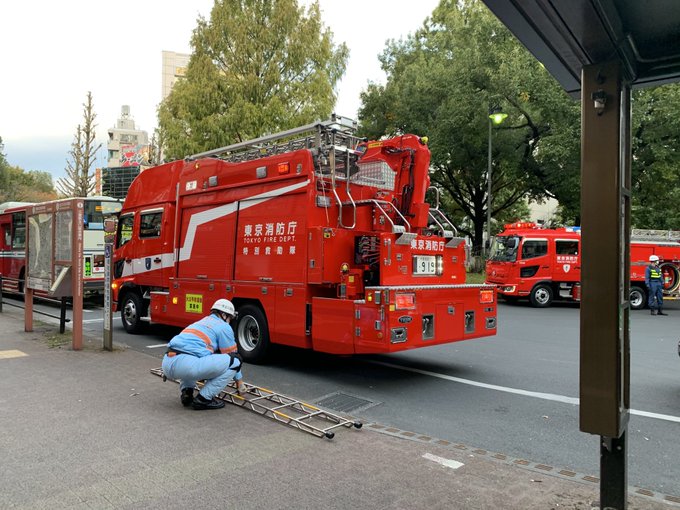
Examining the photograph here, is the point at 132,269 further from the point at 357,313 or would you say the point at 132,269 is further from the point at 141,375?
the point at 357,313

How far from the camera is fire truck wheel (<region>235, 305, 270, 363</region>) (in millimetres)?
8078

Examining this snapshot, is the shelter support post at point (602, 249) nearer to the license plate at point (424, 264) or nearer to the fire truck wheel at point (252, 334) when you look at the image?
the license plate at point (424, 264)

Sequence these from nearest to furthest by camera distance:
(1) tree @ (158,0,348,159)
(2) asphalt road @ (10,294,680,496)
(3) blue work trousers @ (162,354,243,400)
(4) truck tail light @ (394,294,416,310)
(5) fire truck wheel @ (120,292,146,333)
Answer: (2) asphalt road @ (10,294,680,496) → (3) blue work trousers @ (162,354,243,400) → (4) truck tail light @ (394,294,416,310) → (5) fire truck wheel @ (120,292,146,333) → (1) tree @ (158,0,348,159)

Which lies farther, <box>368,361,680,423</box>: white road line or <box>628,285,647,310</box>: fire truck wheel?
<box>628,285,647,310</box>: fire truck wheel

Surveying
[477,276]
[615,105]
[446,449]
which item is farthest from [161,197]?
[477,276]

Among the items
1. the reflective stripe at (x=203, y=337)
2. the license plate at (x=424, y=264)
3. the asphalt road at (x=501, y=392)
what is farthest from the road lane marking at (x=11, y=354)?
the license plate at (x=424, y=264)

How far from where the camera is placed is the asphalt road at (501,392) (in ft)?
16.0

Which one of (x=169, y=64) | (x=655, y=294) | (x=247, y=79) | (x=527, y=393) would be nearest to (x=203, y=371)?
(x=527, y=393)

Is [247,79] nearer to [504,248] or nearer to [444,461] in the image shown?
[504,248]

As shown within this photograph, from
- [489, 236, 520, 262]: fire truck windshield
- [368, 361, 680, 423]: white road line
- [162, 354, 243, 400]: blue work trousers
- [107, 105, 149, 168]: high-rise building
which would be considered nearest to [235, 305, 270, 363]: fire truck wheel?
[368, 361, 680, 423]: white road line

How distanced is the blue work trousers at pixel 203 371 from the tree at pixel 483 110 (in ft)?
56.3

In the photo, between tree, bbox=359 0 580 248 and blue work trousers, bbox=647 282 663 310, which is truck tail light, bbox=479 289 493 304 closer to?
blue work trousers, bbox=647 282 663 310

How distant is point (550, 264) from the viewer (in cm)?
1891

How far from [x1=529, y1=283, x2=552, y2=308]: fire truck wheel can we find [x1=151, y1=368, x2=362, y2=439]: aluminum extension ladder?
14540 mm
